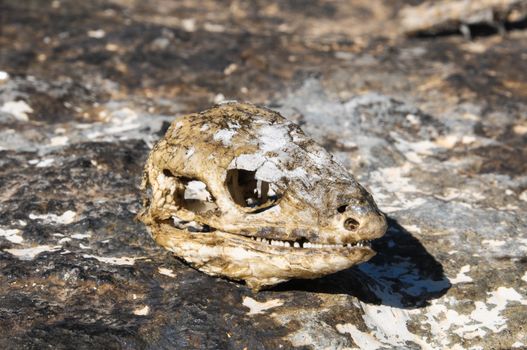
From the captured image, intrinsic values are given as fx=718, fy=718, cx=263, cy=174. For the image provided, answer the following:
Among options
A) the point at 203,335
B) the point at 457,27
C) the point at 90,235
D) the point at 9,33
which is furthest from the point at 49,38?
the point at 203,335

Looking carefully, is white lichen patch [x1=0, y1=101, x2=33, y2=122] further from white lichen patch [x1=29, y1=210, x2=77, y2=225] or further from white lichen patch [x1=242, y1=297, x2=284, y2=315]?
white lichen patch [x1=242, y1=297, x2=284, y2=315]

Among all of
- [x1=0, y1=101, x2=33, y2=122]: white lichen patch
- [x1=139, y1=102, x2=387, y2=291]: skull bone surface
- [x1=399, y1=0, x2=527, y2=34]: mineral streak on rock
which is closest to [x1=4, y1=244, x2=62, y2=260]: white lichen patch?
[x1=139, y1=102, x2=387, y2=291]: skull bone surface

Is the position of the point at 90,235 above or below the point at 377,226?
below

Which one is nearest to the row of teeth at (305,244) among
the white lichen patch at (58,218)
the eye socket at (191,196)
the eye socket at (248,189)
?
the eye socket at (248,189)

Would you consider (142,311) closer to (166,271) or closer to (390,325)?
(166,271)

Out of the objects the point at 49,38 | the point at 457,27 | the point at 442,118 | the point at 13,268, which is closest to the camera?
the point at 13,268

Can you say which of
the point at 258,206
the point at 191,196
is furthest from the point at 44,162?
the point at 258,206

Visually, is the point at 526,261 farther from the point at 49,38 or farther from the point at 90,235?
the point at 49,38
